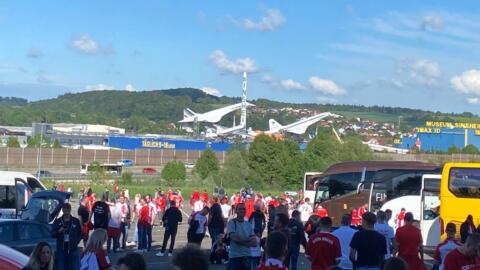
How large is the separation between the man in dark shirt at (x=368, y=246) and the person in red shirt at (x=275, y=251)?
12.7 feet

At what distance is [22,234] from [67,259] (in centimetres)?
110

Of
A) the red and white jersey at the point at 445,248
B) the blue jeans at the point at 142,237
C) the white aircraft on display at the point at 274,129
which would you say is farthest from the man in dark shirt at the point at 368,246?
the white aircraft on display at the point at 274,129

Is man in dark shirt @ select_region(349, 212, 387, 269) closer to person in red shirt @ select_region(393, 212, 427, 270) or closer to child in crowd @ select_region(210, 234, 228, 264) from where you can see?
person in red shirt @ select_region(393, 212, 427, 270)

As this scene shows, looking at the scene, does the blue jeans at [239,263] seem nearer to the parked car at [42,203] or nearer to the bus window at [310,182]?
the parked car at [42,203]

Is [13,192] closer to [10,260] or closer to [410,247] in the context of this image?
[410,247]

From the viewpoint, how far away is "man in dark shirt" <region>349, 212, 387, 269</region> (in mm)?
11898

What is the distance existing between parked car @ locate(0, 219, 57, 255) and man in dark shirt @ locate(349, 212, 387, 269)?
280 inches

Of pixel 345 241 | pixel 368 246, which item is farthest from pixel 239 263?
pixel 368 246

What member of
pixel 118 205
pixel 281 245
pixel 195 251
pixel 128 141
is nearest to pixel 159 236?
pixel 118 205

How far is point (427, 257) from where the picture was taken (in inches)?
1113

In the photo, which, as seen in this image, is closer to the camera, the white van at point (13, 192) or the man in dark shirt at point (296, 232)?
the man in dark shirt at point (296, 232)

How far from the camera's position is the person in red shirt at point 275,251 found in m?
8.09

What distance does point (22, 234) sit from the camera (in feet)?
56.7

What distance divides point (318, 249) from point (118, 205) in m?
13.5
